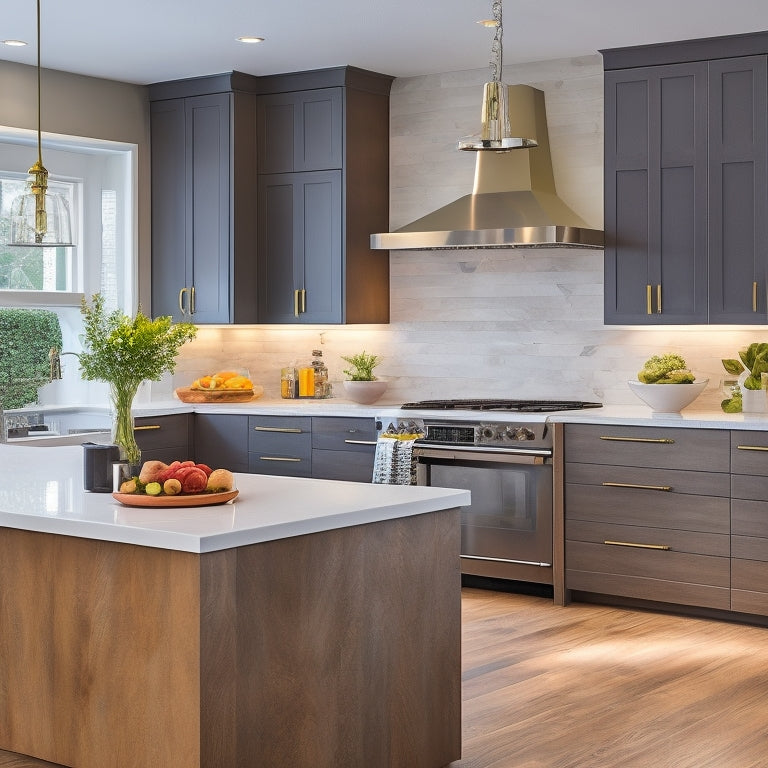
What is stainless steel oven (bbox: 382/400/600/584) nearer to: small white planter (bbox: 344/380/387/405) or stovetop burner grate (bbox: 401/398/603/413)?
stovetop burner grate (bbox: 401/398/603/413)

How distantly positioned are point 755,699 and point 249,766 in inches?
79.6

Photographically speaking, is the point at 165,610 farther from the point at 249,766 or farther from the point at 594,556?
the point at 594,556

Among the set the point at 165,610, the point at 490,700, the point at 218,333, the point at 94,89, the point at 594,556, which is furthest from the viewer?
the point at 218,333

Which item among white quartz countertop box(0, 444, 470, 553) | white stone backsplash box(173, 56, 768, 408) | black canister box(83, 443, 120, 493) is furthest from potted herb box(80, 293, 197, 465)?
white stone backsplash box(173, 56, 768, 408)

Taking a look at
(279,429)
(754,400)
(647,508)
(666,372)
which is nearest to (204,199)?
(279,429)

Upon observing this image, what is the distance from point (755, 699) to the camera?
13.5ft

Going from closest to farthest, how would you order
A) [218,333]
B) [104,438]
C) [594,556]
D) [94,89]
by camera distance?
[594,556] → [104,438] → [94,89] → [218,333]

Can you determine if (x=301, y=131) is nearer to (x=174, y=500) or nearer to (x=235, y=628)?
(x=174, y=500)

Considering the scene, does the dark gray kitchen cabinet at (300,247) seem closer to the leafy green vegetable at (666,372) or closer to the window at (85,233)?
the window at (85,233)

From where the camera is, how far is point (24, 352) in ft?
21.0

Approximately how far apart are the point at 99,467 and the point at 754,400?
10.5 feet

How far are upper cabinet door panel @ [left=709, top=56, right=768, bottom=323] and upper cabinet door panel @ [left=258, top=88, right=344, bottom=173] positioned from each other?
6.32 ft

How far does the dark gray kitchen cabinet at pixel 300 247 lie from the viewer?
6.41 meters

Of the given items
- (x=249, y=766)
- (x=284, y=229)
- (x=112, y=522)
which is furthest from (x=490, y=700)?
(x=284, y=229)
